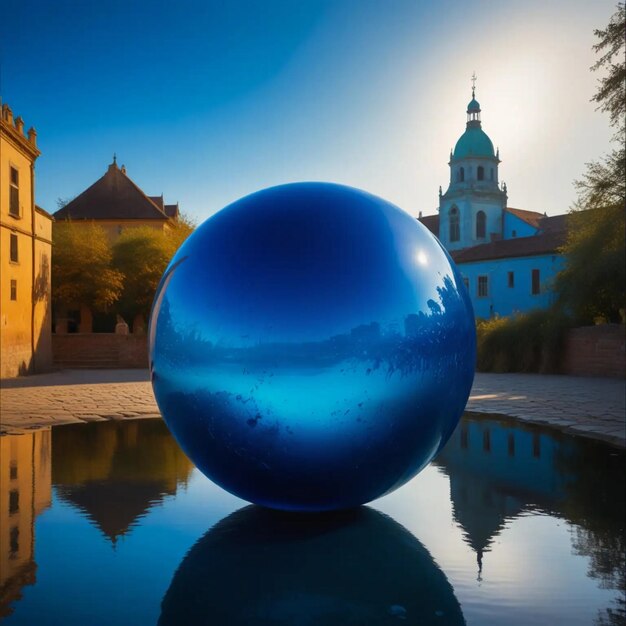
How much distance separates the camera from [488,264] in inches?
1938

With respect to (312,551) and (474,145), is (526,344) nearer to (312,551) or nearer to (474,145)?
(312,551)

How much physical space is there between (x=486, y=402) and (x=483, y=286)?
39256mm

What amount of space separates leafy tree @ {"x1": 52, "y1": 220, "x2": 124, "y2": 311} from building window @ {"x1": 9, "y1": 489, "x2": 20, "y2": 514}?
26.3 metres

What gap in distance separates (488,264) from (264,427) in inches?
1898

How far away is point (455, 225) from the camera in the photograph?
63.8 meters

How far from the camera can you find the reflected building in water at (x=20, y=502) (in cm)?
350

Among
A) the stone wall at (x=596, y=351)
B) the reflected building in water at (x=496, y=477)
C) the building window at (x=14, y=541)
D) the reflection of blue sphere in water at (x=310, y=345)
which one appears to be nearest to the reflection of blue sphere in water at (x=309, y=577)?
the reflection of blue sphere in water at (x=310, y=345)

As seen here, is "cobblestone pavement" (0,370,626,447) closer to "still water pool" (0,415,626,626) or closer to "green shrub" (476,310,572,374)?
"green shrub" (476,310,572,374)

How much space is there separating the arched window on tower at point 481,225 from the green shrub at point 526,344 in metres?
42.2

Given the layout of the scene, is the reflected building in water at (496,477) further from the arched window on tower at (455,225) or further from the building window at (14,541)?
the arched window on tower at (455,225)

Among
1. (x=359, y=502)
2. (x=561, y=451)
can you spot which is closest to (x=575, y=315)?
(x=561, y=451)

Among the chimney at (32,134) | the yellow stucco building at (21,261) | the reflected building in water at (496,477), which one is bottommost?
the reflected building in water at (496,477)

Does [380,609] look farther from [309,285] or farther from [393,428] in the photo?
[309,285]

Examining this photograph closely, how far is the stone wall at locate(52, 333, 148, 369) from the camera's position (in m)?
26.9
